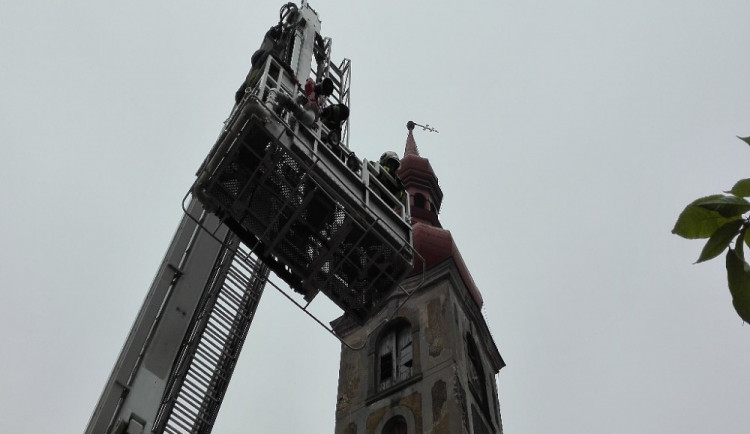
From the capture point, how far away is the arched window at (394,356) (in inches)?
1211

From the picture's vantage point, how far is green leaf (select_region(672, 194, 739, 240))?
3.06m

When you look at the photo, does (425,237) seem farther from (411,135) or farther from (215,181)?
(215,181)

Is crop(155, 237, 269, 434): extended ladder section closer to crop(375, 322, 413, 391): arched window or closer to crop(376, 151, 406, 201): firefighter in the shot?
crop(376, 151, 406, 201): firefighter

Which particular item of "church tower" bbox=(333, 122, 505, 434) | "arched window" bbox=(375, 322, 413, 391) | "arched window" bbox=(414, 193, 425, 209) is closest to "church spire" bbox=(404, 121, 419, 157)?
"arched window" bbox=(414, 193, 425, 209)

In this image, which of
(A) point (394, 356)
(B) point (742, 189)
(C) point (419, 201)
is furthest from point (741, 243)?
(C) point (419, 201)

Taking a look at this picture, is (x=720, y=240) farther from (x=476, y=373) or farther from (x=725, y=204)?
(x=476, y=373)

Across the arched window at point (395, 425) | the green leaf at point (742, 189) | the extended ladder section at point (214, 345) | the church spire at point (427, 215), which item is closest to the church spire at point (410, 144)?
the church spire at point (427, 215)

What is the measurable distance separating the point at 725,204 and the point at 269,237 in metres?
8.85

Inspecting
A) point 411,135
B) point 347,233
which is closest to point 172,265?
point 347,233

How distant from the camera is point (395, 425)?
2889 cm

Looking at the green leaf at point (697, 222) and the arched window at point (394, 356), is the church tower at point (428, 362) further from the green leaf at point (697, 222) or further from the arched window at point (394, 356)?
the green leaf at point (697, 222)

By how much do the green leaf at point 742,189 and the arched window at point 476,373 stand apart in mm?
27687

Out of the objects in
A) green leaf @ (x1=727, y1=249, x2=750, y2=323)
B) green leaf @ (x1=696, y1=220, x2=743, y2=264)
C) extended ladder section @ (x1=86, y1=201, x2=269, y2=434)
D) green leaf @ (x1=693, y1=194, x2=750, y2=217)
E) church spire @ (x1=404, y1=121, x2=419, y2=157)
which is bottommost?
green leaf @ (x1=727, y1=249, x2=750, y2=323)

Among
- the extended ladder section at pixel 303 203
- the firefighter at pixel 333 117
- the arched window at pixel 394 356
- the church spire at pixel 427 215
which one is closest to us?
the extended ladder section at pixel 303 203
